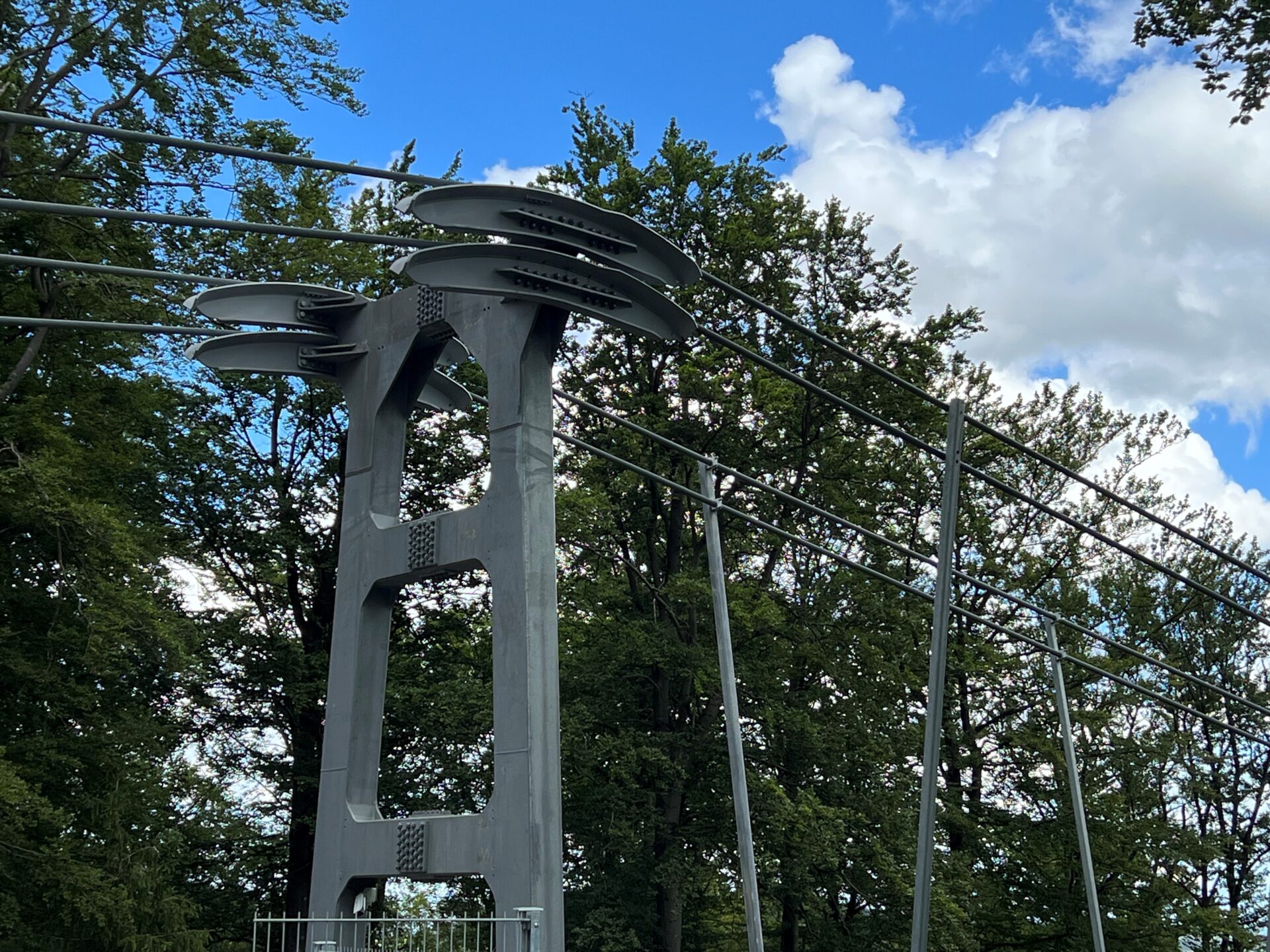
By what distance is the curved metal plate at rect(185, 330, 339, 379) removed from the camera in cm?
1062

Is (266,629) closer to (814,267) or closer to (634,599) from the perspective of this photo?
(634,599)

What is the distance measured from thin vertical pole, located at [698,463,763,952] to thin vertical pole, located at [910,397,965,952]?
193 inches

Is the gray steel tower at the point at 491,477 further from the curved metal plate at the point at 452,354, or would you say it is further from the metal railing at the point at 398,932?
the curved metal plate at the point at 452,354

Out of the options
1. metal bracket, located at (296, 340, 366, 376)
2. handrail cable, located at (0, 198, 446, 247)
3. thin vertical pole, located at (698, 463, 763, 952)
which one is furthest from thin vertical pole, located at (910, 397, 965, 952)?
thin vertical pole, located at (698, 463, 763, 952)

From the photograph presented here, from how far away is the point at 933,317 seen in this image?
23.5 m

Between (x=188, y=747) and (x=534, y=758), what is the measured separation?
51.7 feet

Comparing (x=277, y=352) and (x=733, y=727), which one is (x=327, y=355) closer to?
(x=277, y=352)

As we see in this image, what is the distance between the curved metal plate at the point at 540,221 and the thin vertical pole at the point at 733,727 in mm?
4978

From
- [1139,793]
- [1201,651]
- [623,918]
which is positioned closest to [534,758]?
[623,918]

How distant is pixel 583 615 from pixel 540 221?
51.3 feet

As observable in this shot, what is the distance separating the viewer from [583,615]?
79.0 ft

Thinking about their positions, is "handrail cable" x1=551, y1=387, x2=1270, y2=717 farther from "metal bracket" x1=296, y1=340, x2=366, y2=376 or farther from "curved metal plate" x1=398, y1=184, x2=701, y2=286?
"metal bracket" x1=296, y1=340, x2=366, y2=376

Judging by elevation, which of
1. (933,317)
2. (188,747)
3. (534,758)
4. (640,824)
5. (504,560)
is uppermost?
(933,317)

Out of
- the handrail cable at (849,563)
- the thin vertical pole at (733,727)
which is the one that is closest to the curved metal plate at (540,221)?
the handrail cable at (849,563)
